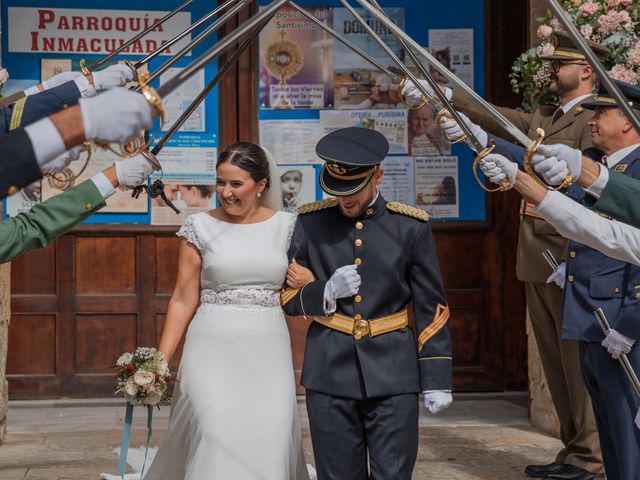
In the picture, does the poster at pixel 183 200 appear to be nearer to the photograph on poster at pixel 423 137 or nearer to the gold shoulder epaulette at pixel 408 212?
the photograph on poster at pixel 423 137

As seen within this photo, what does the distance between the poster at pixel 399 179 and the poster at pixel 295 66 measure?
0.77 meters

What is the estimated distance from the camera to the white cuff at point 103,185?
4.36 meters

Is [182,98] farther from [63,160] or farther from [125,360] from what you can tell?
[63,160]

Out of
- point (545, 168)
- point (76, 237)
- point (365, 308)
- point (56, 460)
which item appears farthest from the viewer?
point (76, 237)

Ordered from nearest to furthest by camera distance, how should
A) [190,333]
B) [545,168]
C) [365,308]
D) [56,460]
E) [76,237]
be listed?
[545,168]
[365,308]
[190,333]
[56,460]
[76,237]

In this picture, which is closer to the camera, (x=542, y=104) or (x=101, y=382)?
(x=542, y=104)

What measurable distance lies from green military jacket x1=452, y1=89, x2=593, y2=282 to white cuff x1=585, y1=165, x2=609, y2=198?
2.35 meters

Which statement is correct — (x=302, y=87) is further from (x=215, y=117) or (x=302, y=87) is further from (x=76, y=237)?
(x=76, y=237)

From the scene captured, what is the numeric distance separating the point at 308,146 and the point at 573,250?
3358 millimetres

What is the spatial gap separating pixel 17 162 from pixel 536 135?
13.0ft

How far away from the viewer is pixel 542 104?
6711 mm

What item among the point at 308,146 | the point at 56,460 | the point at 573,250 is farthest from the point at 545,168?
the point at 308,146

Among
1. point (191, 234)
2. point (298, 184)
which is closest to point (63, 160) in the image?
point (191, 234)

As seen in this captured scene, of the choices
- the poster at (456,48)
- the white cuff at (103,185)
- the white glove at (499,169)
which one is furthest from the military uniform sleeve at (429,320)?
the poster at (456,48)
